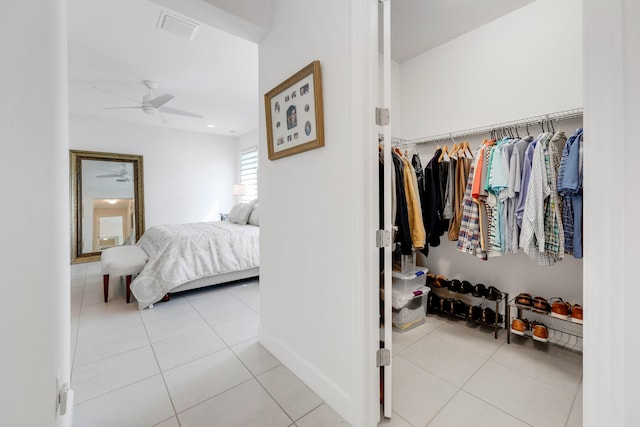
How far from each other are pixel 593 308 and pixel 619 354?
4.8 inches

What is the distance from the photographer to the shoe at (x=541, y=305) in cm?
198

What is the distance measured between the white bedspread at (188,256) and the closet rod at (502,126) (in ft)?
7.44

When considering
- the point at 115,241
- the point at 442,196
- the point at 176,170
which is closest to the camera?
the point at 442,196

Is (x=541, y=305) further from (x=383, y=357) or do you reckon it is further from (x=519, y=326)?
(x=383, y=357)

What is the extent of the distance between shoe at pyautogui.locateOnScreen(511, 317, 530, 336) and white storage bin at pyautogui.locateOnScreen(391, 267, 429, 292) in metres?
0.74

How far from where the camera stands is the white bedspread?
9.31 ft

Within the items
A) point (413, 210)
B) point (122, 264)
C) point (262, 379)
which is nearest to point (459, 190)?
point (413, 210)

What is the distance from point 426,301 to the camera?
259cm

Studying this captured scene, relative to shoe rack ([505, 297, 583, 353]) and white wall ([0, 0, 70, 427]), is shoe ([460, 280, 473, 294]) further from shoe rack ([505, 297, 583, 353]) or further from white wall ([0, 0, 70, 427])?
white wall ([0, 0, 70, 427])

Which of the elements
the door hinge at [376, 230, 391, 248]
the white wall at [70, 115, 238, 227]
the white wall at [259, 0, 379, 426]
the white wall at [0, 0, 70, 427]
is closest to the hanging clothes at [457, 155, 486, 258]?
the door hinge at [376, 230, 391, 248]

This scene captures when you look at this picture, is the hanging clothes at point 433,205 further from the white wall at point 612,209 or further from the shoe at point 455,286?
the white wall at point 612,209

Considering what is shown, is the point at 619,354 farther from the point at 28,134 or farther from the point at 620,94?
the point at 28,134

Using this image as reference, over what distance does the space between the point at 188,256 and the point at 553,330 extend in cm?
352

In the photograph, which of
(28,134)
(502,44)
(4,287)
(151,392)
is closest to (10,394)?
(4,287)
